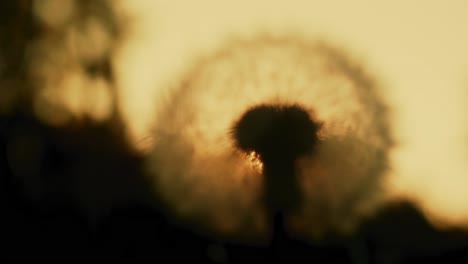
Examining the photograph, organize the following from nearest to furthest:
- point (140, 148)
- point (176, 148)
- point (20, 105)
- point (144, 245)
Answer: point (144, 245)
point (20, 105)
point (140, 148)
point (176, 148)

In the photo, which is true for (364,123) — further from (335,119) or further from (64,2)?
(64,2)

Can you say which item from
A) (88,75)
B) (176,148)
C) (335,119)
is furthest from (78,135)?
(335,119)

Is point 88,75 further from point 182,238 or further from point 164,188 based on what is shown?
point 182,238

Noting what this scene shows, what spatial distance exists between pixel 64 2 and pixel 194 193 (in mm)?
2698

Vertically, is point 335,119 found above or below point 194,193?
above

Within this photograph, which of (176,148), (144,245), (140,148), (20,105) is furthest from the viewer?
(176,148)

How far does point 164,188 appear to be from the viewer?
9.93m

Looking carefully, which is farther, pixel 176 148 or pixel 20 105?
pixel 176 148

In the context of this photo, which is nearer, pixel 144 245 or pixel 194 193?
pixel 144 245

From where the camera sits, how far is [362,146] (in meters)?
11.1

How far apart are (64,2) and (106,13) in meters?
0.55

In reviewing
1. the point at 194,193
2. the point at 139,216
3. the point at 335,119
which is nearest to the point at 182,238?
the point at 139,216

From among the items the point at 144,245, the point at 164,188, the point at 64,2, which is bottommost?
the point at 144,245

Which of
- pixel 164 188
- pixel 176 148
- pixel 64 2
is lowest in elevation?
pixel 164 188
